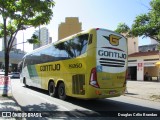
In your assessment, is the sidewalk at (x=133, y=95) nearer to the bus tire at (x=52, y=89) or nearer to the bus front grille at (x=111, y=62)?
the bus tire at (x=52, y=89)

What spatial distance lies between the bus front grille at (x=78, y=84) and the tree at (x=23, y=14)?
3.73 metres

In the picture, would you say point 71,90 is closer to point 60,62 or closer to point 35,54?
point 60,62

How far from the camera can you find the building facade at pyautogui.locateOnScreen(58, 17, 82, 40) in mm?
71688

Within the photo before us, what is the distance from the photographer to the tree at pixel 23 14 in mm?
A: 14047

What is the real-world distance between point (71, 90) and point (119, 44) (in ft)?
10.9

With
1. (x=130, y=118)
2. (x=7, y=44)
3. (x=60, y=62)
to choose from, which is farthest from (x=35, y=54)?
(x=130, y=118)

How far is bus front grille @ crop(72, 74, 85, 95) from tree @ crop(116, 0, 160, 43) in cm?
640

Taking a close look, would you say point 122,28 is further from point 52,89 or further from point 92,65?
point 92,65

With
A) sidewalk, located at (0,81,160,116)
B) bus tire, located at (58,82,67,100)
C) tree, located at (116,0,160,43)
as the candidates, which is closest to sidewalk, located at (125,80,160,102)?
sidewalk, located at (0,81,160,116)

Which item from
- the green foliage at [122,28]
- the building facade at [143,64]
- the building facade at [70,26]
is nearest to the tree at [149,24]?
the green foliage at [122,28]

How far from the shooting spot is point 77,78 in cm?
1420

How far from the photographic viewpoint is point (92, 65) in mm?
13242

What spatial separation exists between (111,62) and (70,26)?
58.9 m

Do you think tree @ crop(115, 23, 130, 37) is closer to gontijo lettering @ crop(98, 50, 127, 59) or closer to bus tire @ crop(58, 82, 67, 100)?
gontijo lettering @ crop(98, 50, 127, 59)
